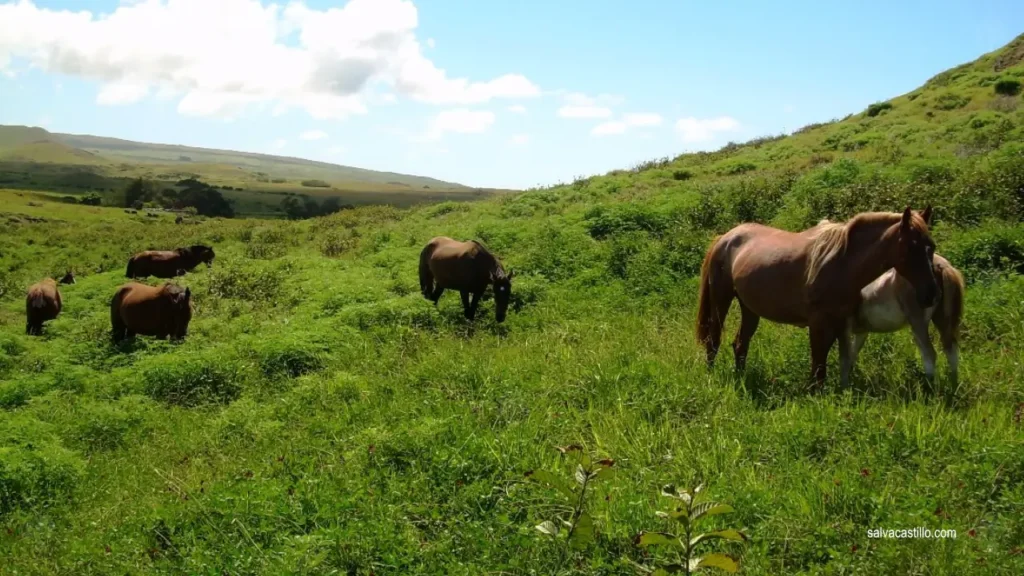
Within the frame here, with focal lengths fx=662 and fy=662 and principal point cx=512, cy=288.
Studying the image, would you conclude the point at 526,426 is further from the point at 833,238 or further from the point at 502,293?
the point at 502,293

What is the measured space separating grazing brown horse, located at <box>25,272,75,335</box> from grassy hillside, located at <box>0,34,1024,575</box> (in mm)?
1057

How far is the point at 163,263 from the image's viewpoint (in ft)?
75.4

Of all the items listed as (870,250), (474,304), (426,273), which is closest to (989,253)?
(870,250)

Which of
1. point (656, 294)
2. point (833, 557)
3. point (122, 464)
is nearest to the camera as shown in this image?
point (833, 557)

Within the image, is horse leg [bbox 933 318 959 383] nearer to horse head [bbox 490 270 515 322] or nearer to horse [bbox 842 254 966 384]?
horse [bbox 842 254 966 384]

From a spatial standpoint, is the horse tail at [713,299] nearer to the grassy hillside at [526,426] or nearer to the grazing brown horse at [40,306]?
the grassy hillside at [526,426]

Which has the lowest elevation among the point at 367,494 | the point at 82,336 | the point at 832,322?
the point at 82,336

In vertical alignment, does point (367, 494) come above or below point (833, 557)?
below

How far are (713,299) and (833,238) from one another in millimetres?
1874

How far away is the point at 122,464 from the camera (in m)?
7.07

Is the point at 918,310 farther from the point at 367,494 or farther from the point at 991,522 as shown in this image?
the point at 367,494

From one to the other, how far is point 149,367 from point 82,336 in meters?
5.46

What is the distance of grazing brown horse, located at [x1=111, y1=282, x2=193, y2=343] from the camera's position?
13.4m

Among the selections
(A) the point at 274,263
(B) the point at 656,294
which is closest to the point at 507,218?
Answer: (A) the point at 274,263
